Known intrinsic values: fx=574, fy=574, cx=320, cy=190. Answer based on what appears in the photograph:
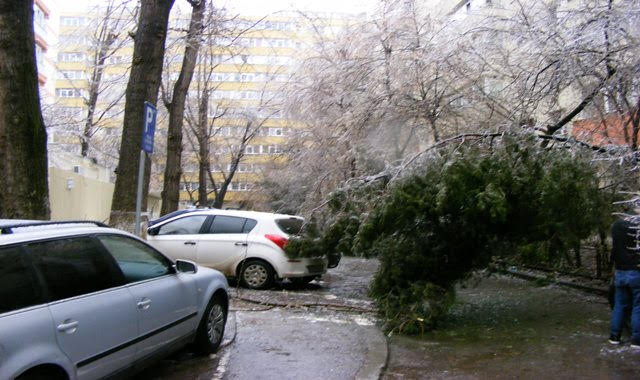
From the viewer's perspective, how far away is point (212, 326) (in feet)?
21.0

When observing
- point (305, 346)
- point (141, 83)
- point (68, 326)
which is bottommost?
point (305, 346)

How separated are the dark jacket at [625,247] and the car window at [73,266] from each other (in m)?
5.28

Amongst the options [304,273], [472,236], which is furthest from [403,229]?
[304,273]

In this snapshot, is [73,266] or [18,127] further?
[18,127]

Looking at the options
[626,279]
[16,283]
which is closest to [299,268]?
[626,279]

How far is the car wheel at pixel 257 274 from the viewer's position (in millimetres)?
10773

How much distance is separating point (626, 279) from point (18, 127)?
23.5 ft

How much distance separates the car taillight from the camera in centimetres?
1061

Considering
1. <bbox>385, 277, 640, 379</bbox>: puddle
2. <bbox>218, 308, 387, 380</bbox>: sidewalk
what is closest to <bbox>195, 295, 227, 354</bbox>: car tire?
<bbox>218, 308, 387, 380</bbox>: sidewalk

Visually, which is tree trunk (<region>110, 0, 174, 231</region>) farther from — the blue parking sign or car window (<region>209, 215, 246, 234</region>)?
the blue parking sign

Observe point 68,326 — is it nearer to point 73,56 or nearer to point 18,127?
point 18,127

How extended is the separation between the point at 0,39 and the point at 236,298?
519 cm

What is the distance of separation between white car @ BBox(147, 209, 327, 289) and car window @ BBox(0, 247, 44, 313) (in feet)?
22.5

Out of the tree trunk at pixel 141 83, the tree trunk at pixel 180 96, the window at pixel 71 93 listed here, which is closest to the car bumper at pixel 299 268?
the tree trunk at pixel 141 83
